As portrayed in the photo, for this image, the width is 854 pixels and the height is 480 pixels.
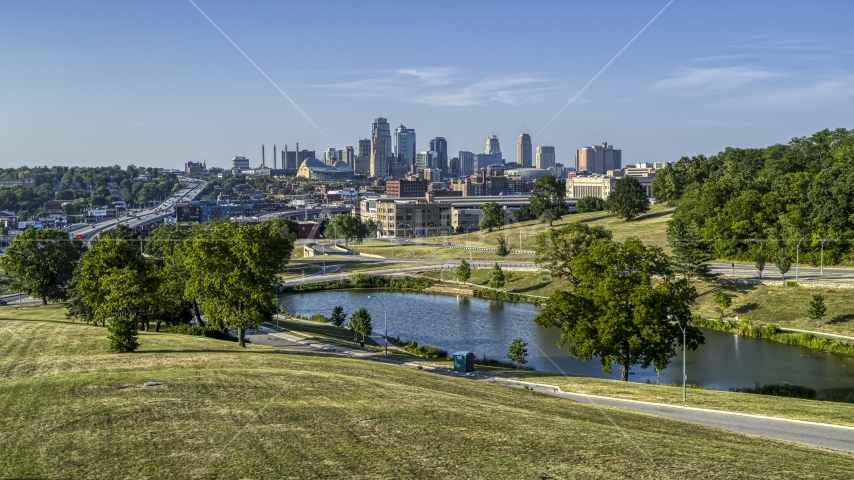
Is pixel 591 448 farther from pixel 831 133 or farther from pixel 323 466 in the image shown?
pixel 831 133

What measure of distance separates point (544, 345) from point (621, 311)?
12.4 metres

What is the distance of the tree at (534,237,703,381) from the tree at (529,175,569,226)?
229ft

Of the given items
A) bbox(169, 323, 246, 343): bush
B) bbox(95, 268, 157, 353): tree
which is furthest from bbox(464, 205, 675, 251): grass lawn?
bbox(95, 268, 157, 353): tree

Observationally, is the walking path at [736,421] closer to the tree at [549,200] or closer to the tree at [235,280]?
the tree at [235,280]

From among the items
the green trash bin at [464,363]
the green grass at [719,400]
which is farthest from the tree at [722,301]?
the green trash bin at [464,363]

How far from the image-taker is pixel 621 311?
3169cm

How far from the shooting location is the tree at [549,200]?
104 m

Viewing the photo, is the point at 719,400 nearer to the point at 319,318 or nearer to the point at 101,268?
the point at 101,268

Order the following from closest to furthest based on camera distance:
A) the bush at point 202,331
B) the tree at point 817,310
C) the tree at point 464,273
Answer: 1. the bush at point 202,331
2. the tree at point 817,310
3. the tree at point 464,273

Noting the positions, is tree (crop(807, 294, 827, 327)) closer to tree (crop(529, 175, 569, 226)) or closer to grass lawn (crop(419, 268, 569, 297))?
grass lawn (crop(419, 268, 569, 297))

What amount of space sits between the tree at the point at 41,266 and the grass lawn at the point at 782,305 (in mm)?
47973

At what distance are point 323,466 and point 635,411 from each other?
41.8ft

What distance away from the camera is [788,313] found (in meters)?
48.4

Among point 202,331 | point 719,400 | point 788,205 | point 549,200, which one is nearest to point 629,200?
point 549,200
